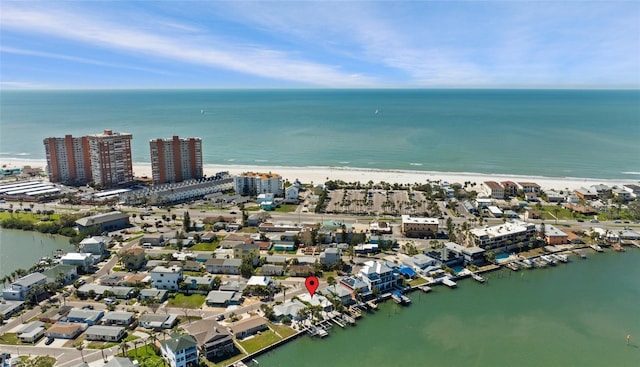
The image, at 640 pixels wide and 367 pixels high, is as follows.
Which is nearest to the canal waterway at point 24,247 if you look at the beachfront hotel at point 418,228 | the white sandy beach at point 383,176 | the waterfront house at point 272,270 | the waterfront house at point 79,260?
the waterfront house at point 79,260

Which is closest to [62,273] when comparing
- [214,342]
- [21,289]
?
[21,289]

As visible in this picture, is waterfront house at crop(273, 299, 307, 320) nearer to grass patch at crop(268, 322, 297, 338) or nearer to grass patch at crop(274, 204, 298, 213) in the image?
grass patch at crop(268, 322, 297, 338)

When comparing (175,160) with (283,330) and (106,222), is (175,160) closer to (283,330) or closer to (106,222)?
Result: (106,222)

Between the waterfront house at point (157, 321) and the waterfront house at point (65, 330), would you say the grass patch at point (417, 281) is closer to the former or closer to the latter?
the waterfront house at point (157, 321)

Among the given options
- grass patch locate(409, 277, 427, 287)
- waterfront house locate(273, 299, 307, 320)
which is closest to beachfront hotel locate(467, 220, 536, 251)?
grass patch locate(409, 277, 427, 287)

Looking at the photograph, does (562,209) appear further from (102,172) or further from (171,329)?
(102,172)

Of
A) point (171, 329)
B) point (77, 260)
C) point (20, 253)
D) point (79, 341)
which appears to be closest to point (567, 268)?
point (171, 329)

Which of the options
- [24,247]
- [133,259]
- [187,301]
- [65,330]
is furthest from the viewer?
[24,247]
